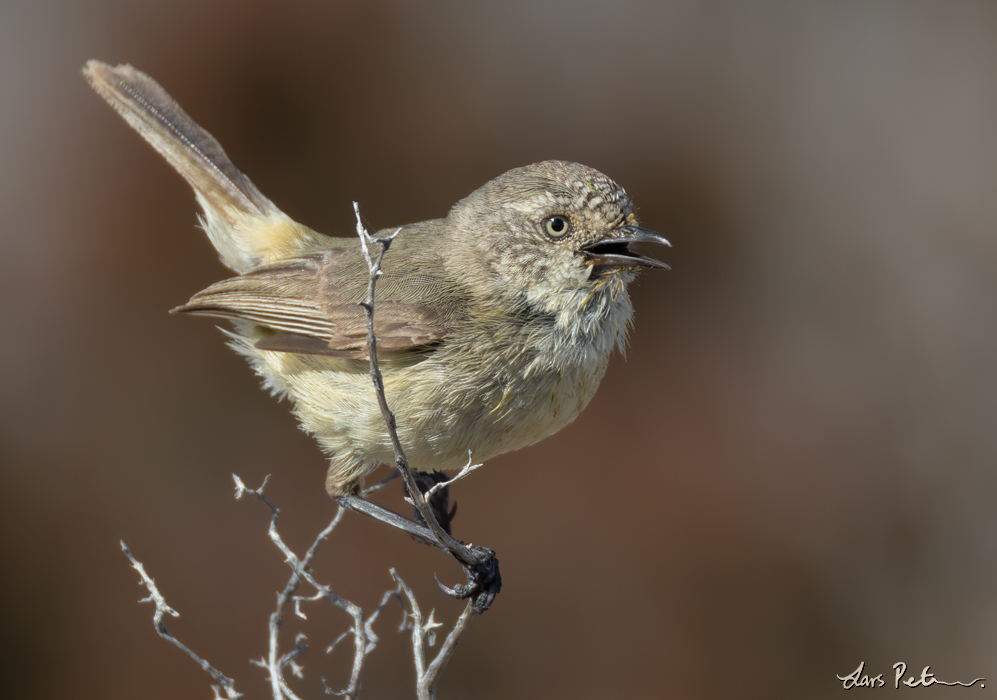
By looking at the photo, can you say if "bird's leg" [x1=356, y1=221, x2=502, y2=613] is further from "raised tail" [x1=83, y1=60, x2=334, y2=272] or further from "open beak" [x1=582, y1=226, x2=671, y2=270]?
"raised tail" [x1=83, y1=60, x2=334, y2=272]

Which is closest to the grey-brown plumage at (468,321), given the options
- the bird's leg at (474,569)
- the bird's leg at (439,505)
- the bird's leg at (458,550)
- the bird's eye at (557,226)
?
the bird's eye at (557,226)

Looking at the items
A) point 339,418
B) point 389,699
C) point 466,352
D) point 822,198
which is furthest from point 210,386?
point 822,198

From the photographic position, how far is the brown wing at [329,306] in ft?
10.6

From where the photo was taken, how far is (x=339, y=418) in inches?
133

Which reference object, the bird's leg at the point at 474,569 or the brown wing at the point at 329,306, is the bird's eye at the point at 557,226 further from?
the bird's leg at the point at 474,569

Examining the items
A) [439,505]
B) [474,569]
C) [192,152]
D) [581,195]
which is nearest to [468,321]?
[581,195]

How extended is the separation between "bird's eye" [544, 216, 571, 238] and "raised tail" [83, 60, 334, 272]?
1.55 m

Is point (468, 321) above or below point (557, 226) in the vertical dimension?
below

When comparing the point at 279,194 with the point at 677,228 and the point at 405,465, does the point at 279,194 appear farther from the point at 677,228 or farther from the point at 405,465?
the point at 405,465

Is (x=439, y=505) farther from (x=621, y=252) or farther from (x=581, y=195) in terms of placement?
(x=581, y=195)

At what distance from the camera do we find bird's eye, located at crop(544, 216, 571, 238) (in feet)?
10.5

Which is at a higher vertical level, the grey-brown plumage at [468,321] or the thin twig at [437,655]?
the grey-brown plumage at [468,321]

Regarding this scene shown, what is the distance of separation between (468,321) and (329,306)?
0.67m

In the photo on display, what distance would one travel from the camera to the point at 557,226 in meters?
3.20
